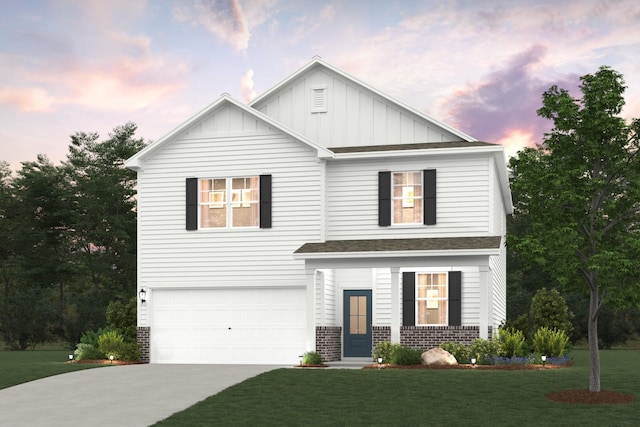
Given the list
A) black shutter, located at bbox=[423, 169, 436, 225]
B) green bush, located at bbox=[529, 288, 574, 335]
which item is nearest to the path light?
black shutter, located at bbox=[423, 169, 436, 225]

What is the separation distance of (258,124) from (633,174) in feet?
42.4

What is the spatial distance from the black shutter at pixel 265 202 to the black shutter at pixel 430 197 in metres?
4.75

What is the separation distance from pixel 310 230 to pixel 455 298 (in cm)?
482

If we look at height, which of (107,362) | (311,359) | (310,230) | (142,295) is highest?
(310,230)

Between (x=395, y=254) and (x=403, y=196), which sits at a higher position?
(x=403, y=196)

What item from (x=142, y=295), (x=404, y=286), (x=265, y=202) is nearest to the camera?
(x=404, y=286)

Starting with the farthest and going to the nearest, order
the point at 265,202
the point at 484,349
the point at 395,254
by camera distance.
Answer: the point at 265,202 → the point at 395,254 → the point at 484,349

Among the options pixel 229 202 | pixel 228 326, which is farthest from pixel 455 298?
pixel 229 202

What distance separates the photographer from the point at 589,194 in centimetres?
1694

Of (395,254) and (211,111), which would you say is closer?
(395,254)

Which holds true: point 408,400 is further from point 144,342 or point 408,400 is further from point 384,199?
point 144,342

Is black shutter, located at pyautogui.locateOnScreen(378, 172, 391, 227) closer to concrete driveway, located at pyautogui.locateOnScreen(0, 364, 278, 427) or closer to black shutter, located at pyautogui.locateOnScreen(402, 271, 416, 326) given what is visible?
black shutter, located at pyautogui.locateOnScreen(402, 271, 416, 326)

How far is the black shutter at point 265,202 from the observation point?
26.3m

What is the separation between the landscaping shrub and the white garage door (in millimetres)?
1671
